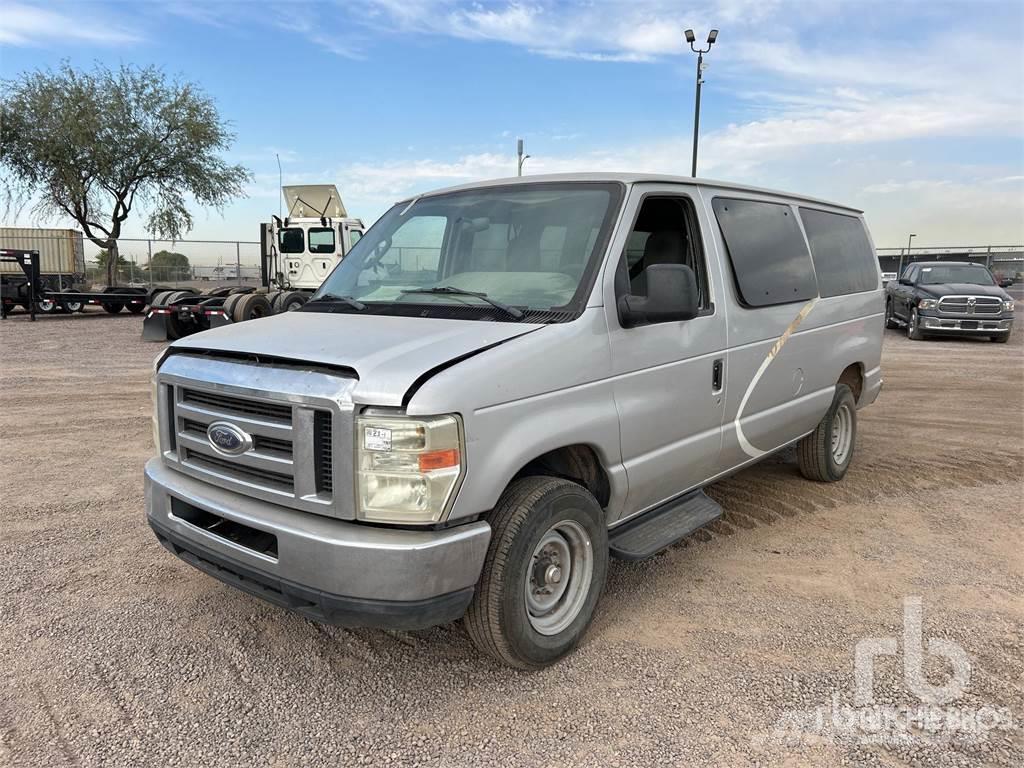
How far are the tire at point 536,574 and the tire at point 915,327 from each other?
16484 mm

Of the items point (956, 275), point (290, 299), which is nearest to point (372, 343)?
point (290, 299)

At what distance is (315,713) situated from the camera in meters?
2.97

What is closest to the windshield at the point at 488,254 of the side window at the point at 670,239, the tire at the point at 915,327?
the side window at the point at 670,239

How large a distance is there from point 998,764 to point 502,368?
2324mm

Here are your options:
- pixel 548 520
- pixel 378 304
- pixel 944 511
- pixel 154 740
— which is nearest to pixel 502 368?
pixel 548 520

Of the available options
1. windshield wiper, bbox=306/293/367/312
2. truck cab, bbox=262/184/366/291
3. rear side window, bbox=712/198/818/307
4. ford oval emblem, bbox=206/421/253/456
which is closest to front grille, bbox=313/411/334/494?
ford oval emblem, bbox=206/421/253/456

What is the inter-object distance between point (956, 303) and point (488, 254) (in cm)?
1627

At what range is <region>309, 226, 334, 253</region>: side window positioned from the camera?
1698cm

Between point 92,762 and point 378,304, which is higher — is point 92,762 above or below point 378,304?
below

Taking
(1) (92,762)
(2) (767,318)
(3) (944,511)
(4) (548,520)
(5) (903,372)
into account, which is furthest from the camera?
(5) (903,372)

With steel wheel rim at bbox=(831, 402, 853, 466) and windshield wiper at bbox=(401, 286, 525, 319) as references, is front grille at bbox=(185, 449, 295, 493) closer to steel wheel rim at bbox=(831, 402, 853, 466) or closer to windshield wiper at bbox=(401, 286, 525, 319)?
windshield wiper at bbox=(401, 286, 525, 319)

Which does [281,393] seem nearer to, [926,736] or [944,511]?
[926,736]

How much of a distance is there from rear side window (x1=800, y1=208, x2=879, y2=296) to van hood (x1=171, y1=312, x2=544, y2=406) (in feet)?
10.5

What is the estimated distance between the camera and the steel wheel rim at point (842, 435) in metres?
6.00
